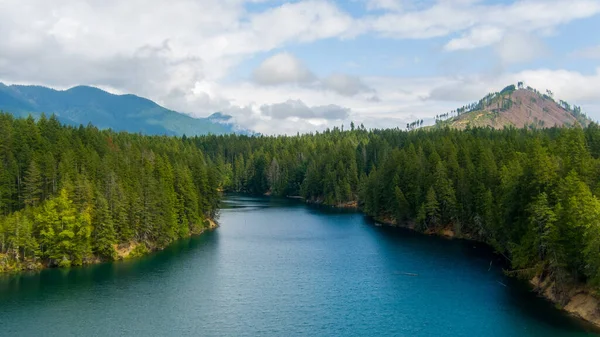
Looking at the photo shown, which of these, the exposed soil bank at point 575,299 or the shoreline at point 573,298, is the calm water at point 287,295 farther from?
the exposed soil bank at point 575,299

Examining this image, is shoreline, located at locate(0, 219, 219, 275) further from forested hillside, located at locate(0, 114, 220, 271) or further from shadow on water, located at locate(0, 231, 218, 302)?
shadow on water, located at locate(0, 231, 218, 302)

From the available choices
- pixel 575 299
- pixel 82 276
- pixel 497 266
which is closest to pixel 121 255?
pixel 82 276

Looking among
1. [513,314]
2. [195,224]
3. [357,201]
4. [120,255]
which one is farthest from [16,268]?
[357,201]

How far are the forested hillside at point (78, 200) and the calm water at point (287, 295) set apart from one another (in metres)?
4.82

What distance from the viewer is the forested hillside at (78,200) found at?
281ft

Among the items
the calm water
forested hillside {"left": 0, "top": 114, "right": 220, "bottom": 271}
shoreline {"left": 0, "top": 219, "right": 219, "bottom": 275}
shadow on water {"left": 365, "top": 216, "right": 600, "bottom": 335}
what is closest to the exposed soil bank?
shadow on water {"left": 365, "top": 216, "right": 600, "bottom": 335}

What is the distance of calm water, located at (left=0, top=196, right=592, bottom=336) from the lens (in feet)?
195

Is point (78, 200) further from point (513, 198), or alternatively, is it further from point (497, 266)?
point (513, 198)

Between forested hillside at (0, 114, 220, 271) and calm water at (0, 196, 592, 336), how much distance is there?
4823mm

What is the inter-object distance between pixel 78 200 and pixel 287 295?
43856 millimetres

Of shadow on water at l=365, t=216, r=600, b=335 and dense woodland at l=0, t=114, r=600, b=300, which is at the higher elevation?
dense woodland at l=0, t=114, r=600, b=300

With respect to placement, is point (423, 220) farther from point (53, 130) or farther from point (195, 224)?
point (53, 130)

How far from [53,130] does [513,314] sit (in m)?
105

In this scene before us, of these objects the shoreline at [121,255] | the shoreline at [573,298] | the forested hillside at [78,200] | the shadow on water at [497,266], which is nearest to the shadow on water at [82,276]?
the shoreline at [121,255]
